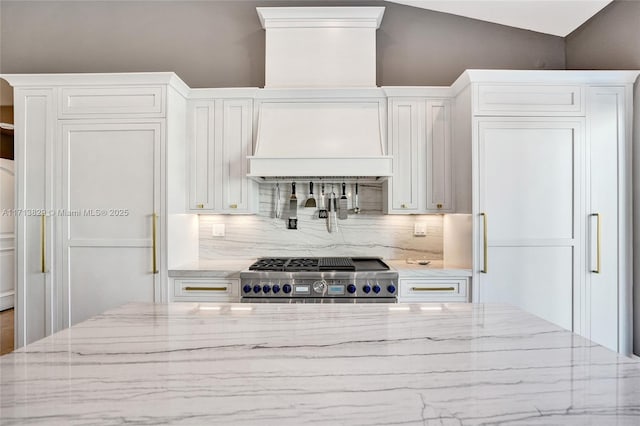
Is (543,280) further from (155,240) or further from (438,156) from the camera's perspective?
(155,240)

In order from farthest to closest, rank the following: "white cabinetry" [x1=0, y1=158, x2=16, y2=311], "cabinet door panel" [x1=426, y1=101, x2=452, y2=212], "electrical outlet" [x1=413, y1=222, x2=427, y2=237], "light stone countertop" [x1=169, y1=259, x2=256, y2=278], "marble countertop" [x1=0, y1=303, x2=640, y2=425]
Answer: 1. "white cabinetry" [x1=0, y1=158, x2=16, y2=311]
2. "electrical outlet" [x1=413, y1=222, x2=427, y2=237]
3. "cabinet door panel" [x1=426, y1=101, x2=452, y2=212]
4. "light stone countertop" [x1=169, y1=259, x2=256, y2=278]
5. "marble countertop" [x1=0, y1=303, x2=640, y2=425]

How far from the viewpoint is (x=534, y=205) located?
A: 253 centimetres

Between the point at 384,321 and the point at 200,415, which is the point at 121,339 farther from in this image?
the point at 384,321

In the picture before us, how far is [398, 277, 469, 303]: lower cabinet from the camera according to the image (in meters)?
2.59

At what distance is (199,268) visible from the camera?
2699 mm

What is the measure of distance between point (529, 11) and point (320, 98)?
6.02 feet

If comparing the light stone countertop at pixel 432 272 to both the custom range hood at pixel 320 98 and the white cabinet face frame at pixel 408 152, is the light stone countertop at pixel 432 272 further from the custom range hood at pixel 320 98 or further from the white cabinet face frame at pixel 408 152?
the custom range hood at pixel 320 98

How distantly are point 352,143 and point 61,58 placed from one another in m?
2.70

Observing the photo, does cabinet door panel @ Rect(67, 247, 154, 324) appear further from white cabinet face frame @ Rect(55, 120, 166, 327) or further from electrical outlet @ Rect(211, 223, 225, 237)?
electrical outlet @ Rect(211, 223, 225, 237)

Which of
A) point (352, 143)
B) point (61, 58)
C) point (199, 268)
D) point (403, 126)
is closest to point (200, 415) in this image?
point (199, 268)

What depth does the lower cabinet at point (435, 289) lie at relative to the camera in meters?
2.59

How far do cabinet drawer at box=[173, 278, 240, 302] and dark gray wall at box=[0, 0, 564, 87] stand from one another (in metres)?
1.72

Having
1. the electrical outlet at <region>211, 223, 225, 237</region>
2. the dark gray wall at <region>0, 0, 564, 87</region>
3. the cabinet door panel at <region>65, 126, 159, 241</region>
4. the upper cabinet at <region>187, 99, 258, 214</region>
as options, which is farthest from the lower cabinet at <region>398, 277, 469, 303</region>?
the cabinet door panel at <region>65, 126, 159, 241</region>

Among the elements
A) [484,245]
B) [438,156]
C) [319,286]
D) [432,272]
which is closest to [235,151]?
[319,286]
